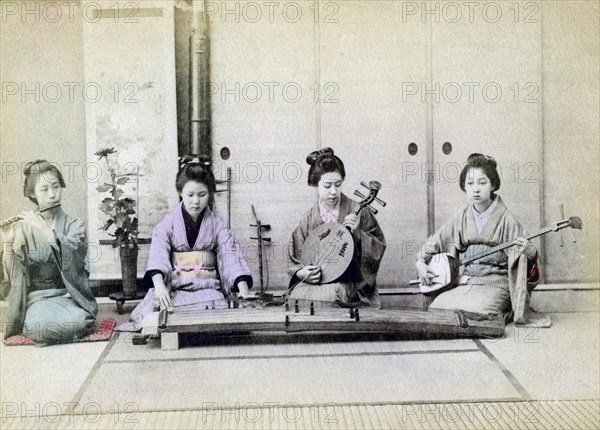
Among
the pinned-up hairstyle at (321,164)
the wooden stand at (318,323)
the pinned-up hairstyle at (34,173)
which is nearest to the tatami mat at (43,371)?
the wooden stand at (318,323)

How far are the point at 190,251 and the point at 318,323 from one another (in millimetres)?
597

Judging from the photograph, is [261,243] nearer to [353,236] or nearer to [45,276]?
[353,236]

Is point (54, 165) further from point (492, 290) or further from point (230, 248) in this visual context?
point (492, 290)

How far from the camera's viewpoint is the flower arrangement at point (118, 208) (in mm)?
2732

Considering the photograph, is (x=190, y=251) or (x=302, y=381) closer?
(x=302, y=381)

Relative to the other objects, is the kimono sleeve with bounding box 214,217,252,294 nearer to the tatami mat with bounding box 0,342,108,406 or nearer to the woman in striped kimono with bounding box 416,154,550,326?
the tatami mat with bounding box 0,342,108,406

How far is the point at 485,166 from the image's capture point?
2838 mm

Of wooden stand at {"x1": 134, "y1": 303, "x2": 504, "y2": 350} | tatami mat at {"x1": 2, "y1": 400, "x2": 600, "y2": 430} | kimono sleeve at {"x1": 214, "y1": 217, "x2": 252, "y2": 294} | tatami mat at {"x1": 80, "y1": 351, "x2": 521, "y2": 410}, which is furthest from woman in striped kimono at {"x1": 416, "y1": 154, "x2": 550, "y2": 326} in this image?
kimono sleeve at {"x1": 214, "y1": 217, "x2": 252, "y2": 294}

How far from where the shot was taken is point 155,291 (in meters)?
2.77

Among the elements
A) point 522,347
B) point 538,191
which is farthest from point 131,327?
point 538,191

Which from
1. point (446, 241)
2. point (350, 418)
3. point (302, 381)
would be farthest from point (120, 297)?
point (446, 241)

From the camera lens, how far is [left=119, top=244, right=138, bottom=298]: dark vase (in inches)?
114

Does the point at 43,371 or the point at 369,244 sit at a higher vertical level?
the point at 369,244

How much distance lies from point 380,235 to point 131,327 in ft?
3.48
